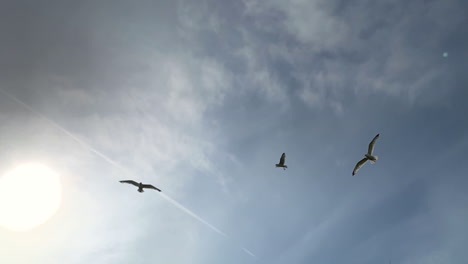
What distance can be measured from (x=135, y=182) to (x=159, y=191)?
25.2ft

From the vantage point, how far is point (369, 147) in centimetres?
8188

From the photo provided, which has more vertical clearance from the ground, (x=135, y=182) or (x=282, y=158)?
(x=282, y=158)

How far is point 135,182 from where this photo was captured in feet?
289

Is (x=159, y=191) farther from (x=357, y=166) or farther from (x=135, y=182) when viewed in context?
(x=357, y=166)

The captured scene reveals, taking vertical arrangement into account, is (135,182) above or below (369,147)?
below

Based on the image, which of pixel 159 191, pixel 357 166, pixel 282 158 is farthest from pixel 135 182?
pixel 357 166

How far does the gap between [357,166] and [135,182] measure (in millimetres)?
55030

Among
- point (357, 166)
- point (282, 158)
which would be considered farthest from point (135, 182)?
point (357, 166)

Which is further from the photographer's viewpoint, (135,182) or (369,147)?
(135,182)

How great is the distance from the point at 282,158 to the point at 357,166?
18.7 metres

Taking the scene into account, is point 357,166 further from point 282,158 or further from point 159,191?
point 159,191

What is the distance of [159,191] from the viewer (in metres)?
84.8

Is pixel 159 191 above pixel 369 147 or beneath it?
beneath

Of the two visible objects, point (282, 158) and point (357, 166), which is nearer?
point (357, 166)
